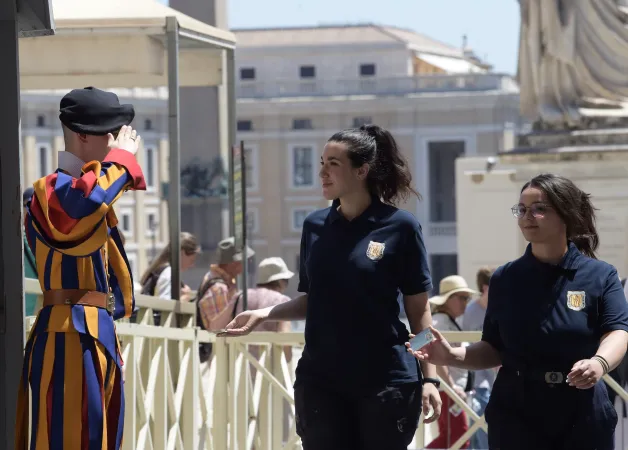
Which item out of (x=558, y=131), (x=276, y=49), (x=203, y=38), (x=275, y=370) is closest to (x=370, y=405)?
(x=275, y=370)

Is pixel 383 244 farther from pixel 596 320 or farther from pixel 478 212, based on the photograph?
pixel 478 212

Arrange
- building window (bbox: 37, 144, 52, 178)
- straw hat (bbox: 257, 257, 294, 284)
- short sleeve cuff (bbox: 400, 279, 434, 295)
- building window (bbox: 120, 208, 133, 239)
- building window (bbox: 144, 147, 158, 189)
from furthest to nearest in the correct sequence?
1. building window (bbox: 144, 147, 158, 189)
2. building window (bbox: 120, 208, 133, 239)
3. building window (bbox: 37, 144, 52, 178)
4. straw hat (bbox: 257, 257, 294, 284)
5. short sleeve cuff (bbox: 400, 279, 434, 295)

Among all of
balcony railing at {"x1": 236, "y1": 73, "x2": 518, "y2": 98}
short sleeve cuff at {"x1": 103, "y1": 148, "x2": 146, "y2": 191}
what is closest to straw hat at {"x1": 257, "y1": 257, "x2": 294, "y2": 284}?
short sleeve cuff at {"x1": 103, "y1": 148, "x2": 146, "y2": 191}

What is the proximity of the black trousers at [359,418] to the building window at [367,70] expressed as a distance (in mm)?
85872

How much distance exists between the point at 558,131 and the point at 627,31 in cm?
111

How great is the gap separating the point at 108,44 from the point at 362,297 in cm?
511

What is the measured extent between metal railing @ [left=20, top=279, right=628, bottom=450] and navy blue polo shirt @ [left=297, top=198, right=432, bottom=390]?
1.80m

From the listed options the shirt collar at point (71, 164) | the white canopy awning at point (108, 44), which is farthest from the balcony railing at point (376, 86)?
the shirt collar at point (71, 164)

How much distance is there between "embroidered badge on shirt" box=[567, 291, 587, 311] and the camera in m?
4.94

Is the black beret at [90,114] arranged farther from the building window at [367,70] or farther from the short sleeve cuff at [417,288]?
the building window at [367,70]

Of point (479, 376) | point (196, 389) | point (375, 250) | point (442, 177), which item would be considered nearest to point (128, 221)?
point (442, 177)

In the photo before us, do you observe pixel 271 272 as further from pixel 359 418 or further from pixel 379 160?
pixel 359 418

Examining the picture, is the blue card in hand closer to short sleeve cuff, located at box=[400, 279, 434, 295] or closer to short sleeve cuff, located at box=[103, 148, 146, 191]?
short sleeve cuff, located at box=[400, 279, 434, 295]

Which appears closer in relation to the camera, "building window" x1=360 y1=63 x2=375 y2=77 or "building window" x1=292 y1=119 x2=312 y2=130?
"building window" x1=292 y1=119 x2=312 y2=130
